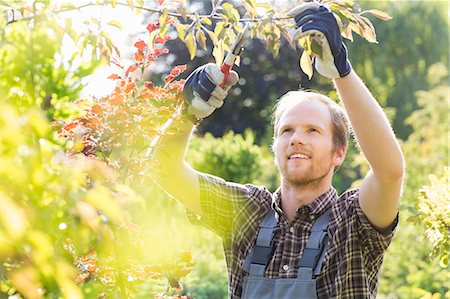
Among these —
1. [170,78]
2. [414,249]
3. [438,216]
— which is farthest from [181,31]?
[414,249]

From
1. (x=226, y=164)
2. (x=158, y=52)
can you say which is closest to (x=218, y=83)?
(x=158, y=52)

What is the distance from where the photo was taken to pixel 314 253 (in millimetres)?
2486

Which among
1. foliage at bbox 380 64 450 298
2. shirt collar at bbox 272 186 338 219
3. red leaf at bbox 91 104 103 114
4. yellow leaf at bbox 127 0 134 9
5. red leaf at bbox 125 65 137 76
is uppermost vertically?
yellow leaf at bbox 127 0 134 9

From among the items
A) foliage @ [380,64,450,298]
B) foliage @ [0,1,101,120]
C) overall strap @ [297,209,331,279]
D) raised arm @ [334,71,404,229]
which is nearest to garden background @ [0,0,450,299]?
foliage @ [0,1,101,120]

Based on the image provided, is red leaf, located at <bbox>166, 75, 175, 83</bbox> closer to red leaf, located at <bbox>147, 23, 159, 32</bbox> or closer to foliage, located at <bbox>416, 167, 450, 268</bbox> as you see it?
red leaf, located at <bbox>147, 23, 159, 32</bbox>

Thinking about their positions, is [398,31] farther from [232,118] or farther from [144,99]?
[144,99]

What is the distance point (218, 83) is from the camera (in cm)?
248

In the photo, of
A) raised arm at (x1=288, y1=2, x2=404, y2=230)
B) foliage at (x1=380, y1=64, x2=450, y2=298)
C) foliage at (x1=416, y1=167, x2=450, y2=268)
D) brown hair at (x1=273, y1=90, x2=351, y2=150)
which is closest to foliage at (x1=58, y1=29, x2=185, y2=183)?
raised arm at (x1=288, y1=2, x2=404, y2=230)

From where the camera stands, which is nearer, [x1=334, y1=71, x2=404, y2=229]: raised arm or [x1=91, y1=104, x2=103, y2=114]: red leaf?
[x1=91, y1=104, x2=103, y2=114]: red leaf

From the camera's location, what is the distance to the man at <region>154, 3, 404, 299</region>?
2.32 metres

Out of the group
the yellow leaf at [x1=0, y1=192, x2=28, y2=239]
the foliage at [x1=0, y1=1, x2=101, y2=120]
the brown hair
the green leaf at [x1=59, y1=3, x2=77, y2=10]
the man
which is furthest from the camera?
the brown hair

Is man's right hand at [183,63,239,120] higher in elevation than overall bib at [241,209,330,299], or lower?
higher

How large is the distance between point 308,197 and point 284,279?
312 mm

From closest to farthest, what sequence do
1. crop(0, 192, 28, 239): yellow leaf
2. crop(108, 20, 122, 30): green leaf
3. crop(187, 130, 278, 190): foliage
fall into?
crop(0, 192, 28, 239): yellow leaf < crop(108, 20, 122, 30): green leaf < crop(187, 130, 278, 190): foliage
